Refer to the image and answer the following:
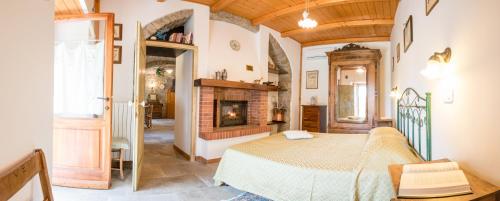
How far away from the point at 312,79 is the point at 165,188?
4.65 metres

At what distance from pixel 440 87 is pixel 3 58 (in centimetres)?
238

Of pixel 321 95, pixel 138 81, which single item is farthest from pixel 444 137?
pixel 321 95

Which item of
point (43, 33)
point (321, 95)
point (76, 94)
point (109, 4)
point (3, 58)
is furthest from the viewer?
point (321, 95)

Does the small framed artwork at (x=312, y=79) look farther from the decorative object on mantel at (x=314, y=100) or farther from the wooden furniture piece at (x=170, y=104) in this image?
the wooden furniture piece at (x=170, y=104)

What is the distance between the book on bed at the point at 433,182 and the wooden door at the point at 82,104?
111 inches

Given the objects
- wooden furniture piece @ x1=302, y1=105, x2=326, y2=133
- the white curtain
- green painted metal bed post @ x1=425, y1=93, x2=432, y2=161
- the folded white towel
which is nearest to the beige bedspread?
green painted metal bed post @ x1=425, y1=93, x2=432, y2=161

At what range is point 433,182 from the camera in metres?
1.10

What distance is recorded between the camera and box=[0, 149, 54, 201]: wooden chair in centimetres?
100

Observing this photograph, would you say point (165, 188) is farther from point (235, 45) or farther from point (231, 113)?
point (235, 45)

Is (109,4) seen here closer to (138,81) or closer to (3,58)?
(138,81)

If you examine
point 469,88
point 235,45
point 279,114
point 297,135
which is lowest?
point 297,135

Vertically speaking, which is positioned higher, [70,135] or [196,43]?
[196,43]

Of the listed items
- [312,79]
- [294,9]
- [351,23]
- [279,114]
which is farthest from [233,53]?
[312,79]

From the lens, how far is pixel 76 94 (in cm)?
302
